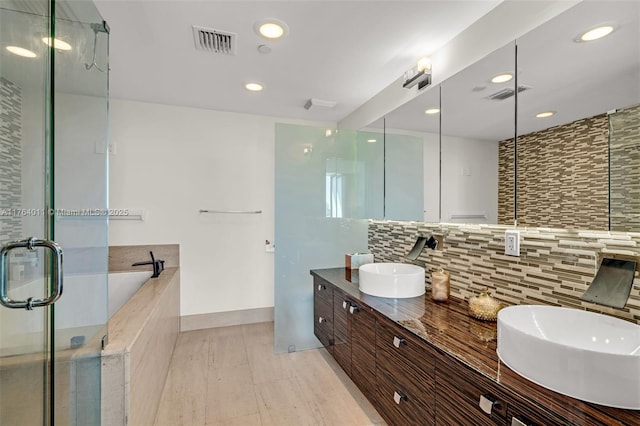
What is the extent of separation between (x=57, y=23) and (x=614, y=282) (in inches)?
90.2

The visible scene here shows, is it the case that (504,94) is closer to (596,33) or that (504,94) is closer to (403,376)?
(596,33)

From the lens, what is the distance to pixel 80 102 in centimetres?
129

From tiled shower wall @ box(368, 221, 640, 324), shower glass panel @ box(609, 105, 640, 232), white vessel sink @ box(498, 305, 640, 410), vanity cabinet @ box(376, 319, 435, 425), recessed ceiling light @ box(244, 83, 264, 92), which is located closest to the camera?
white vessel sink @ box(498, 305, 640, 410)

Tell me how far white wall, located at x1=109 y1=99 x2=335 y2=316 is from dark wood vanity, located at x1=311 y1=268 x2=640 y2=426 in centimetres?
144

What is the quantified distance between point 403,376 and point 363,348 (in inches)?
17.1

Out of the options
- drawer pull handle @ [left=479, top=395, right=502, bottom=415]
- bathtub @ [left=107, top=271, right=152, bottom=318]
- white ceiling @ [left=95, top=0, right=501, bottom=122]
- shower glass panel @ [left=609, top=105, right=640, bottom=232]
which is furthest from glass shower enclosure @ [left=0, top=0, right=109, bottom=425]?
shower glass panel @ [left=609, top=105, right=640, bottom=232]

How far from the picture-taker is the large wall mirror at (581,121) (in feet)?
3.62

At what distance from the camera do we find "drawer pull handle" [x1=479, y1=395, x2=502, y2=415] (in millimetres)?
985

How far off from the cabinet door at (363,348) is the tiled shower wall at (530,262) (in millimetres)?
596

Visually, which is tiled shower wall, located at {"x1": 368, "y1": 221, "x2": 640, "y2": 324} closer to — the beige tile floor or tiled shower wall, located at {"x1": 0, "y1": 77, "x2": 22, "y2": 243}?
the beige tile floor

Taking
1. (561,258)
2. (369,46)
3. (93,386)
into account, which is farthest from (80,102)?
→ (561,258)

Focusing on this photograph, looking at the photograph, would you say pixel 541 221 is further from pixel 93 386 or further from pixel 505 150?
pixel 93 386

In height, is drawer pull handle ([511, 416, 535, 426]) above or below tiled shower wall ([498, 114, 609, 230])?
below

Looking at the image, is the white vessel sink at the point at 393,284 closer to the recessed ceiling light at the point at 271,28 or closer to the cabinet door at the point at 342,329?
the cabinet door at the point at 342,329
